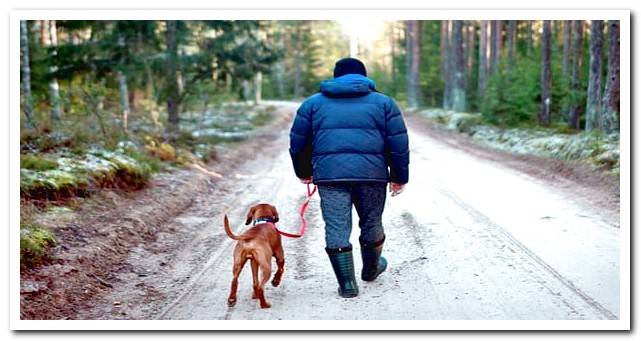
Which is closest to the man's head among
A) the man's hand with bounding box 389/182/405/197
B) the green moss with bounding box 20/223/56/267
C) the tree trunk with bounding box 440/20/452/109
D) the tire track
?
the man's hand with bounding box 389/182/405/197

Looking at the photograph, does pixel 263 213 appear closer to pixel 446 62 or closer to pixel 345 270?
pixel 345 270

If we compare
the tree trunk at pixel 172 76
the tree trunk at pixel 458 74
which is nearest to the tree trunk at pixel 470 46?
the tree trunk at pixel 458 74

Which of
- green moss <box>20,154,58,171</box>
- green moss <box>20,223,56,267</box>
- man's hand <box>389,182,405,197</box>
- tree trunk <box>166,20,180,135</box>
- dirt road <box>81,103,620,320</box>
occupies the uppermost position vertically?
tree trunk <box>166,20,180,135</box>

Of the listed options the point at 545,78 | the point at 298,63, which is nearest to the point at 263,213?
the point at 545,78

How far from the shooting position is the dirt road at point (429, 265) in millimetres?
5184

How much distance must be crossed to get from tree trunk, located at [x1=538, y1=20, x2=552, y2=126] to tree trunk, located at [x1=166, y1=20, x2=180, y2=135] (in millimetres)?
10584

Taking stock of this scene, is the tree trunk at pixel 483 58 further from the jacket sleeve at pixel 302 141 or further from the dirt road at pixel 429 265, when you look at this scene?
the jacket sleeve at pixel 302 141

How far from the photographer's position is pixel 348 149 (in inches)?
206

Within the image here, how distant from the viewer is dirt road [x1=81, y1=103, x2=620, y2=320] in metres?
5.18

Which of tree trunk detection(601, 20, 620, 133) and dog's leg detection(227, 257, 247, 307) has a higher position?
tree trunk detection(601, 20, 620, 133)

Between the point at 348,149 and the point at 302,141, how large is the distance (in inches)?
16.9

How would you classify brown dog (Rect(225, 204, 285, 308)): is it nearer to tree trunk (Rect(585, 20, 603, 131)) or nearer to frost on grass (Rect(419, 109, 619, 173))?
frost on grass (Rect(419, 109, 619, 173))
